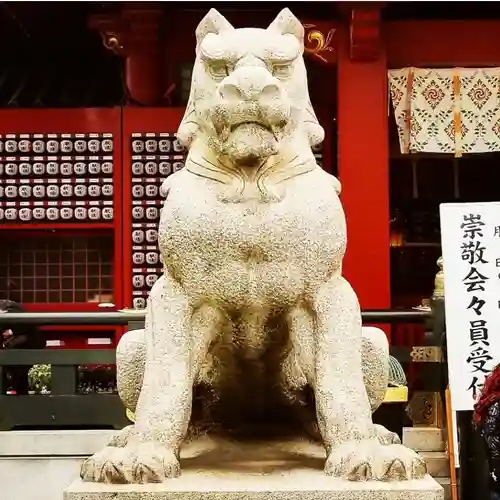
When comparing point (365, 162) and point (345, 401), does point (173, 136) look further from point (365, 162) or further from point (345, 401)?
point (345, 401)

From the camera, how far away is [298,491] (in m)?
2.08

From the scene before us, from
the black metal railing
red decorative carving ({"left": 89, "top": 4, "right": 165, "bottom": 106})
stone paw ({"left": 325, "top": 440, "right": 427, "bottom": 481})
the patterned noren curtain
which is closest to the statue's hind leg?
stone paw ({"left": 325, "top": 440, "right": 427, "bottom": 481})

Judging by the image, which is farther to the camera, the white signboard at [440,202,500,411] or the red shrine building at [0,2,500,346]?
the red shrine building at [0,2,500,346]

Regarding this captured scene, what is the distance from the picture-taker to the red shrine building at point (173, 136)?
6184 mm

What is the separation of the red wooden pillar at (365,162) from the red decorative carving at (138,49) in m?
1.52

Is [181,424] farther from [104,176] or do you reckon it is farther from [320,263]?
[104,176]

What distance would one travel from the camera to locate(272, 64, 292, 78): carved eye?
2258mm

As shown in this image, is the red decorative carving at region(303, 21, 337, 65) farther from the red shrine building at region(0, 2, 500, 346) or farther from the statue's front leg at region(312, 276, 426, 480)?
the statue's front leg at region(312, 276, 426, 480)

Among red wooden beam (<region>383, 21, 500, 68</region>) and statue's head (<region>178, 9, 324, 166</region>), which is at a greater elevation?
red wooden beam (<region>383, 21, 500, 68</region>)

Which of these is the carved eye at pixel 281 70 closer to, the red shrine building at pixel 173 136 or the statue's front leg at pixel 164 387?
the statue's front leg at pixel 164 387

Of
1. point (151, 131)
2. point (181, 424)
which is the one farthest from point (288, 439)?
point (151, 131)

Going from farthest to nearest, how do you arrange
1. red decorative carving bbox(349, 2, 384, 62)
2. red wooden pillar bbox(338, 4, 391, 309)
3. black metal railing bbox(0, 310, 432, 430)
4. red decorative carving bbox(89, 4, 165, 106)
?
red decorative carving bbox(89, 4, 165, 106) → red wooden pillar bbox(338, 4, 391, 309) → red decorative carving bbox(349, 2, 384, 62) → black metal railing bbox(0, 310, 432, 430)

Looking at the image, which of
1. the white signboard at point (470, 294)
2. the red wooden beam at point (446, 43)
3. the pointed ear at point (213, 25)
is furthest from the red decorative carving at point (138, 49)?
the pointed ear at point (213, 25)

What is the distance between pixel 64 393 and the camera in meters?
4.52
